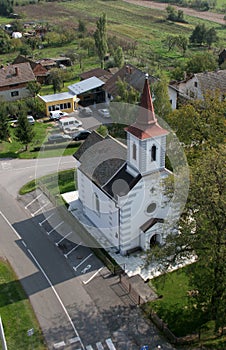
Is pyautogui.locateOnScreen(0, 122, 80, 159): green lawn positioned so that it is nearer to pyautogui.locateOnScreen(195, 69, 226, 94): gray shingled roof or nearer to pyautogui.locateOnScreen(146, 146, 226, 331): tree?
pyautogui.locateOnScreen(195, 69, 226, 94): gray shingled roof

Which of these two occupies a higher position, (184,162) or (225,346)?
(184,162)

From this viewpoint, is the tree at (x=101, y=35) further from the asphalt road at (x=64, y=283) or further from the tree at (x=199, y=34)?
the asphalt road at (x=64, y=283)

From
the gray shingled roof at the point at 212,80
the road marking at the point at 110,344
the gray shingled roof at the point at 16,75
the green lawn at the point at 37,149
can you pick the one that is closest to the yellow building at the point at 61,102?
the gray shingled roof at the point at 16,75

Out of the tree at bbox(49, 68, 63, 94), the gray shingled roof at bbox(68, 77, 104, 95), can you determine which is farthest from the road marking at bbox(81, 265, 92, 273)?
the tree at bbox(49, 68, 63, 94)

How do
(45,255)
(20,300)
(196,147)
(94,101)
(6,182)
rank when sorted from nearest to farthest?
(20,300) → (45,255) → (196,147) → (6,182) → (94,101)

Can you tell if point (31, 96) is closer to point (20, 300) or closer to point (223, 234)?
point (20, 300)

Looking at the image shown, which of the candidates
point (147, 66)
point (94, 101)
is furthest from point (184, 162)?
point (147, 66)

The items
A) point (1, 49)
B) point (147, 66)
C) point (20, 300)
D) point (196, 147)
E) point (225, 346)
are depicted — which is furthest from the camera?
point (1, 49)

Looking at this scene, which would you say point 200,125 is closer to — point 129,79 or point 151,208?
point 151,208
